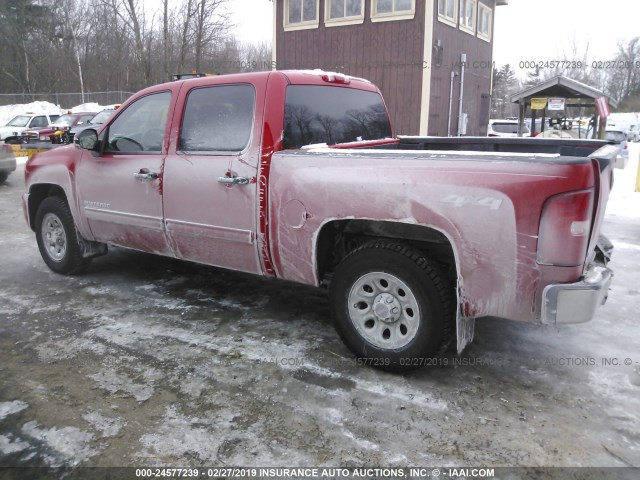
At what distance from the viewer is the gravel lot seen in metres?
2.60

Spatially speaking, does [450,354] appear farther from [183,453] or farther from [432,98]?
[432,98]

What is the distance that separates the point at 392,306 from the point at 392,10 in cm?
1390

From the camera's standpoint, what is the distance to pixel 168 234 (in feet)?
14.1

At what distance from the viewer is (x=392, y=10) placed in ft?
49.6

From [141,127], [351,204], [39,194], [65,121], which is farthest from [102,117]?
[351,204]

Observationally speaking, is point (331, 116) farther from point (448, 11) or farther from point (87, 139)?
point (448, 11)

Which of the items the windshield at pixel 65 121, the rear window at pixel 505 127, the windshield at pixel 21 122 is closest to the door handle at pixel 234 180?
the windshield at pixel 65 121

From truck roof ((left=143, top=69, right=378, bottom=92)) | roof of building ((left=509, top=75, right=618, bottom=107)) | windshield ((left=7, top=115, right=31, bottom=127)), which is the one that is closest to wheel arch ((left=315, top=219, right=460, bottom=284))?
truck roof ((left=143, top=69, right=378, bottom=92))

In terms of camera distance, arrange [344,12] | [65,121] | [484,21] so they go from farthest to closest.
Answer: [484,21], [65,121], [344,12]

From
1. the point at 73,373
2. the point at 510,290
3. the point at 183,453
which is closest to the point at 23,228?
the point at 73,373

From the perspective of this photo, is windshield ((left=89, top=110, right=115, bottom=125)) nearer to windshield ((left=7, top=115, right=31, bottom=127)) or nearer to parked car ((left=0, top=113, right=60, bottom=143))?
parked car ((left=0, top=113, right=60, bottom=143))

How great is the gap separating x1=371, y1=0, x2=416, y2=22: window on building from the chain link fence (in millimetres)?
21291

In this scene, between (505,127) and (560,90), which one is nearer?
(560,90)

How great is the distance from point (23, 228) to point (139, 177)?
452 cm
